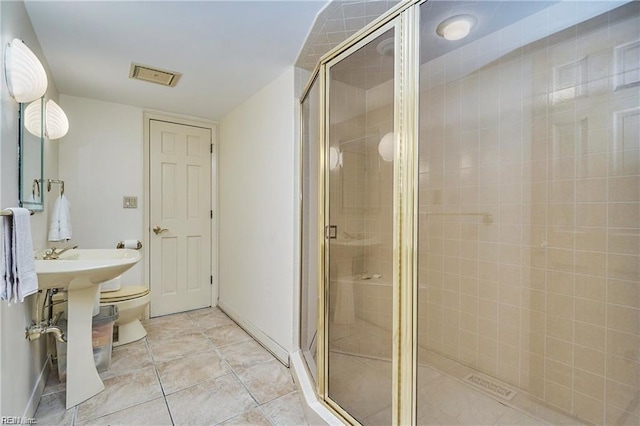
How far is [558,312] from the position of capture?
1.54 m

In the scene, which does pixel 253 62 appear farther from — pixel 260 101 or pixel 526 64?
pixel 526 64

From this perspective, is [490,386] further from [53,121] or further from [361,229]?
[53,121]

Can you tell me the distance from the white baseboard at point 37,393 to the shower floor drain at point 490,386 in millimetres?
2283

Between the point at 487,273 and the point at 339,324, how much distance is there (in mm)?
923

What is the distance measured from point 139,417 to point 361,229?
5.08 feet

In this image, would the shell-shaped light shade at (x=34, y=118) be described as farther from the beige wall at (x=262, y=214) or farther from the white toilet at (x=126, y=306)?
the beige wall at (x=262, y=214)

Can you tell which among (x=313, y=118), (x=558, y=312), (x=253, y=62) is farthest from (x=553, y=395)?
(x=253, y=62)

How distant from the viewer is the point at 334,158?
1740mm

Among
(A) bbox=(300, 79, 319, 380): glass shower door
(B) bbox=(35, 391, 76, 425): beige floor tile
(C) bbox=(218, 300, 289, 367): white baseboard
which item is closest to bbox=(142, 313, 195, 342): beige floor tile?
(C) bbox=(218, 300, 289, 367): white baseboard

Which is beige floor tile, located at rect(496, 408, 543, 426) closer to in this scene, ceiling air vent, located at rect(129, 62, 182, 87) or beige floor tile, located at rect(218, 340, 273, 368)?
beige floor tile, located at rect(218, 340, 273, 368)

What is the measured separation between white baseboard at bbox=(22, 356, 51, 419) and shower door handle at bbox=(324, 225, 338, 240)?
1679mm

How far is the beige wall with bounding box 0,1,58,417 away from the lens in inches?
48.5

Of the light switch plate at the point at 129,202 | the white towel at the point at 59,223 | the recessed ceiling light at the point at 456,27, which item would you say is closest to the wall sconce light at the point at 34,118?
the white towel at the point at 59,223

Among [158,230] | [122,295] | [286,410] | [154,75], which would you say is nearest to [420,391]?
[286,410]
